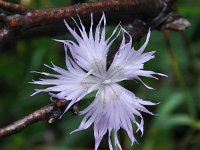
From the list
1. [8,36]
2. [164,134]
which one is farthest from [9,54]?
[8,36]

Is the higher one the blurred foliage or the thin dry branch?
the thin dry branch

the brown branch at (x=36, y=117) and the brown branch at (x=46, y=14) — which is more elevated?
the brown branch at (x=46, y=14)

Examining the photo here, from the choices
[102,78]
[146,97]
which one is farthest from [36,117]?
[146,97]

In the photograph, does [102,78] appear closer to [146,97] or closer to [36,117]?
[36,117]

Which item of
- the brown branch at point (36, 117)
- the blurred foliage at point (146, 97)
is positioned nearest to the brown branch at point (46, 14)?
the brown branch at point (36, 117)

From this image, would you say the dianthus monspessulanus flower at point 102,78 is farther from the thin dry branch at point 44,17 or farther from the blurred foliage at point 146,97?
the blurred foliage at point 146,97

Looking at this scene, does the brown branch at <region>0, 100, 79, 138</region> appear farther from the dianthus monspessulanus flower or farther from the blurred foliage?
the blurred foliage

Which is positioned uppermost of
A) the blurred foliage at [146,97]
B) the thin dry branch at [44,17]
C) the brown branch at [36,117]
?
the thin dry branch at [44,17]

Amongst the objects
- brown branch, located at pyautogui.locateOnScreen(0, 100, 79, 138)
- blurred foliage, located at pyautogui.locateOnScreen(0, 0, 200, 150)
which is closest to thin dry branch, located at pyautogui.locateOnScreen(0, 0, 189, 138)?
A: brown branch, located at pyautogui.locateOnScreen(0, 100, 79, 138)

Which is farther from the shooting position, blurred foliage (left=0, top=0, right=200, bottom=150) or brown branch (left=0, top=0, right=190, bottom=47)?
blurred foliage (left=0, top=0, right=200, bottom=150)
